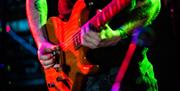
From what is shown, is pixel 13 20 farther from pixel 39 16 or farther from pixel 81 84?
pixel 81 84

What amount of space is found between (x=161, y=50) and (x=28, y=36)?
100 inches

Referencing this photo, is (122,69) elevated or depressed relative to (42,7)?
depressed

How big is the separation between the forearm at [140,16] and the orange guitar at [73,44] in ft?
0.52

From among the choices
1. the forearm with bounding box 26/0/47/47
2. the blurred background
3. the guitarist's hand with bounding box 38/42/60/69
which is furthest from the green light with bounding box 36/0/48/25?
the blurred background

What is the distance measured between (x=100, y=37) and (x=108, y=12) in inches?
5.4

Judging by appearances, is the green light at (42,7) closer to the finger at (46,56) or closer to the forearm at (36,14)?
the forearm at (36,14)

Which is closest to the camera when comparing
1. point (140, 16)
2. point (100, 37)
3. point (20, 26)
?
point (100, 37)

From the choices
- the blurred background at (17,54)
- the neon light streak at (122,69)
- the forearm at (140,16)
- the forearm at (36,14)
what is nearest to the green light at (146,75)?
the neon light streak at (122,69)

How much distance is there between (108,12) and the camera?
1.78 metres

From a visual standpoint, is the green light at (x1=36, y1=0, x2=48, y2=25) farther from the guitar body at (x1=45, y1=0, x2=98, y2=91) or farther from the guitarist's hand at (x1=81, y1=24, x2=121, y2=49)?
the guitarist's hand at (x1=81, y1=24, x2=121, y2=49)

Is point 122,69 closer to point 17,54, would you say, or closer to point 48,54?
point 48,54

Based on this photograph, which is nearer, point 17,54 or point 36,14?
point 36,14

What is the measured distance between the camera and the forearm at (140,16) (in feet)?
6.20

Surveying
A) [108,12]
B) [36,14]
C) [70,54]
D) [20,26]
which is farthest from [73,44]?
[20,26]
